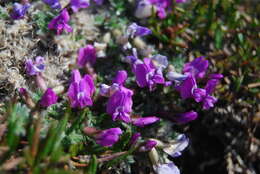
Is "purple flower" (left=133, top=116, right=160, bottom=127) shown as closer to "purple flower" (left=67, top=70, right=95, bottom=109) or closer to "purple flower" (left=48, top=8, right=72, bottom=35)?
"purple flower" (left=67, top=70, right=95, bottom=109)

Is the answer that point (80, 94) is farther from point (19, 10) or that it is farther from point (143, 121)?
point (19, 10)

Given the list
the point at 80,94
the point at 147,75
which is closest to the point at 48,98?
the point at 80,94

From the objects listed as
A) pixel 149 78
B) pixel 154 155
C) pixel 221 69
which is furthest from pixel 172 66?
pixel 154 155

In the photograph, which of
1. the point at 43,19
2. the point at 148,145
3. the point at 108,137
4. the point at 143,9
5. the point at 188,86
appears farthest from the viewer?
the point at 143,9

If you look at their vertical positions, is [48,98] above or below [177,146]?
above

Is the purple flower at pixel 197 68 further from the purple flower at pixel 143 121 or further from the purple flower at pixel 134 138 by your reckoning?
the purple flower at pixel 134 138

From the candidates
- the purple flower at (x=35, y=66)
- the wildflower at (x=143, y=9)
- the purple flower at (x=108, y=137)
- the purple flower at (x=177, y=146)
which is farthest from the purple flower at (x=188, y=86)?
the purple flower at (x=35, y=66)
